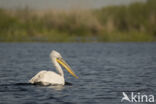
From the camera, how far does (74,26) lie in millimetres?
31828

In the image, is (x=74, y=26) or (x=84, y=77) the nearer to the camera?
(x=84, y=77)

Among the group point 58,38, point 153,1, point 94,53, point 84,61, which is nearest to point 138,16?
point 153,1

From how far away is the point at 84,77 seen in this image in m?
13.2

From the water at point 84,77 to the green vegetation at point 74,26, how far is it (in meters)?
7.36

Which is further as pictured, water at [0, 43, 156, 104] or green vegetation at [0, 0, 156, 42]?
green vegetation at [0, 0, 156, 42]

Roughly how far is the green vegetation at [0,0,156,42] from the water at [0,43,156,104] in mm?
7363

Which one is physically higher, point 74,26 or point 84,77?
point 74,26

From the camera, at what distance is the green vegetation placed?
29312mm

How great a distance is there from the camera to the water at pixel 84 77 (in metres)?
9.58

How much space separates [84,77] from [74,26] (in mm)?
18800

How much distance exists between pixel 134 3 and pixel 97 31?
349 inches

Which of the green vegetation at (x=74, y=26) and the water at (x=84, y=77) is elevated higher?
the green vegetation at (x=74, y=26)

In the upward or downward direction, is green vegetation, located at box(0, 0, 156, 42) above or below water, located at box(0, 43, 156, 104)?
above

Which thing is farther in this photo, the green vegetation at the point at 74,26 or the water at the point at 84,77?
the green vegetation at the point at 74,26
